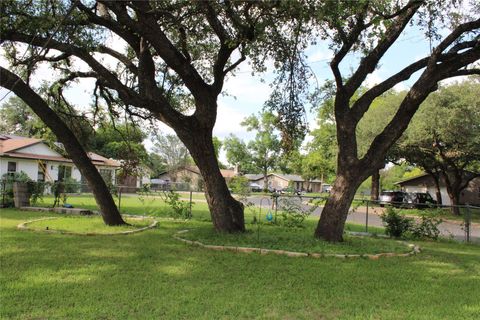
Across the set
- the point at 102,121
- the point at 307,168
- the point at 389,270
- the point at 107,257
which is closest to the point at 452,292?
the point at 389,270

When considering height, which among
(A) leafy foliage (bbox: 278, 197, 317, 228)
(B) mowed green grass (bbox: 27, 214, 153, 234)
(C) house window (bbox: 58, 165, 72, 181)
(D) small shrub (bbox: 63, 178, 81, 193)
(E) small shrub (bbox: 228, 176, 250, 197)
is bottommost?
(B) mowed green grass (bbox: 27, 214, 153, 234)

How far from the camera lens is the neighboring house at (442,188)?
43562 mm

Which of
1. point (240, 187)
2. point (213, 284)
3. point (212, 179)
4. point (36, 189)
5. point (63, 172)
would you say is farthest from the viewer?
point (63, 172)

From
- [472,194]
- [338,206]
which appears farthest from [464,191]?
[338,206]

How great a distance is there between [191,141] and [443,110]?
1883 centimetres

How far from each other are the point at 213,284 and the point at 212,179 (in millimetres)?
4736

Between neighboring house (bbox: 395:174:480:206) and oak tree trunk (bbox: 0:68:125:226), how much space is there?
3753cm

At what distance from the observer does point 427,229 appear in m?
13.4

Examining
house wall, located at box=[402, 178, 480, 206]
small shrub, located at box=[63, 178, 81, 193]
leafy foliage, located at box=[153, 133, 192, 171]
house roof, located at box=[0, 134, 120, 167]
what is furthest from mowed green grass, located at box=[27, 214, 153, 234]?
leafy foliage, located at box=[153, 133, 192, 171]

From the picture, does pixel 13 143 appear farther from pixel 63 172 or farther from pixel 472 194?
pixel 472 194

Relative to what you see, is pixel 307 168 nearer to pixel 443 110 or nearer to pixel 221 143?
pixel 221 143

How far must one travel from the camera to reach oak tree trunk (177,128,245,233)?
10.6 metres

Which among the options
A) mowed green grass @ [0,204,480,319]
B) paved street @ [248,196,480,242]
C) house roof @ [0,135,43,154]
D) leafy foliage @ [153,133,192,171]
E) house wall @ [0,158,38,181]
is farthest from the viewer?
leafy foliage @ [153,133,192,171]

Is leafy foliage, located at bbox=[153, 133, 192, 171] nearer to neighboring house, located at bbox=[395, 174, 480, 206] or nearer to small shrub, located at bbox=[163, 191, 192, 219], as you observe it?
neighboring house, located at bbox=[395, 174, 480, 206]
